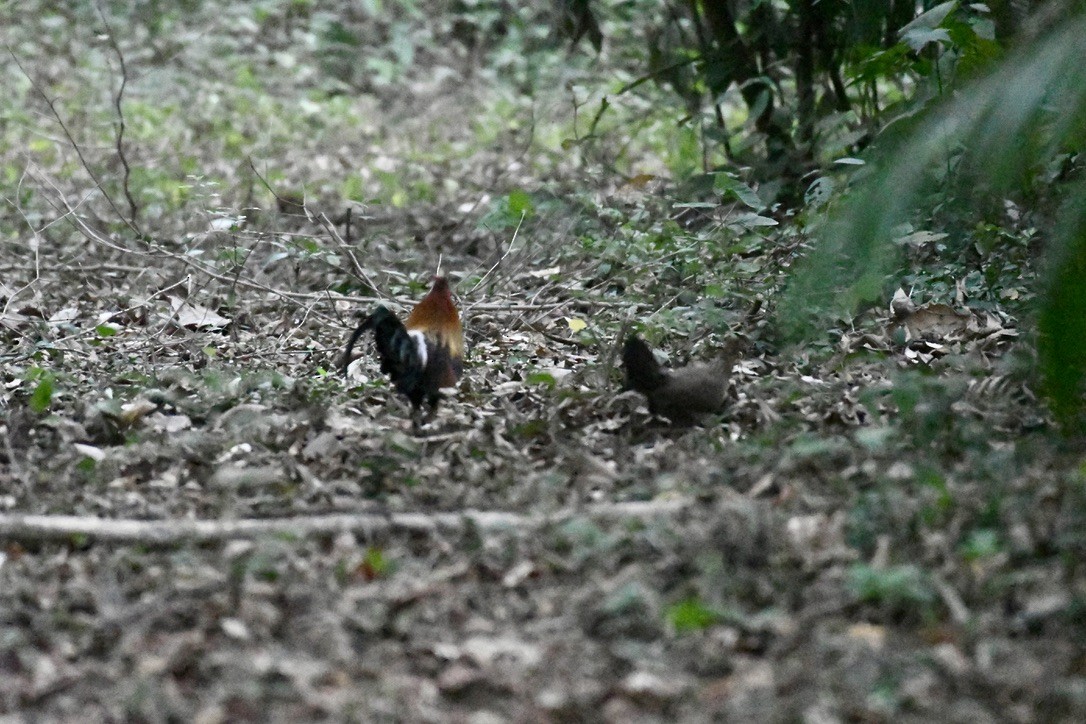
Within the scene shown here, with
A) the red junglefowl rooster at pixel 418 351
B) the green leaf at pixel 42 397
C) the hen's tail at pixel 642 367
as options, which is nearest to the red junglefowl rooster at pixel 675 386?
the hen's tail at pixel 642 367

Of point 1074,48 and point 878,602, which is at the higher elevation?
point 1074,48

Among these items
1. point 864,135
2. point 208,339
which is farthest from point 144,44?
point 864,135

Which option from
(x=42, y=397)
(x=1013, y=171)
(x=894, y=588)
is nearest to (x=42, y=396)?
(x=42, y=397)

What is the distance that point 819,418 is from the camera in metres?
3.71

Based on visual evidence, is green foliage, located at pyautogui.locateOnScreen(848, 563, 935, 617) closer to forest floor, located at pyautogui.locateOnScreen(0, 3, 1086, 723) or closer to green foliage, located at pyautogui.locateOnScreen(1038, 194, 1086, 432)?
forest floor, located at pyautogui.locateOnScreen(0, 3, 1086, 723)

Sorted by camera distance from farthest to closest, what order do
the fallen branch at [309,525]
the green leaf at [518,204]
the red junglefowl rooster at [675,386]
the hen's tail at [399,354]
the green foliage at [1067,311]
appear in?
the green leaf at [518,204] → the hen's tail at [399,354] → the red junglefowl rooster at [675,386] → the fallen branch at [309,525] → the green foliage at [1067,311]

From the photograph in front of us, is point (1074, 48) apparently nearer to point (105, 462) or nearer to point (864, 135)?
point (105, 462)

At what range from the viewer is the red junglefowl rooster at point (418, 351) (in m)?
4.00

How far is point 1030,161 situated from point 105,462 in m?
2.65

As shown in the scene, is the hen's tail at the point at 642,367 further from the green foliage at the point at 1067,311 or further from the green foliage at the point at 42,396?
the green foliage at the point at 42,396

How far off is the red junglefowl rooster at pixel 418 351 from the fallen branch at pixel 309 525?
3.11 ft

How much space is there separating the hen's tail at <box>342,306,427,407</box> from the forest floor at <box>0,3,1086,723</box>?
132mm

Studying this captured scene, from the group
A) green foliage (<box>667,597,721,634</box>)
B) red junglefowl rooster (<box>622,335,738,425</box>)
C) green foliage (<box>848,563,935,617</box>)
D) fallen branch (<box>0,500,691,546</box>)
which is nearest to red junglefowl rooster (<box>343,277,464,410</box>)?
red junglefowl rooster (<box>622,335,738,425</box>)

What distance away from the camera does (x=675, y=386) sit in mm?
3809
